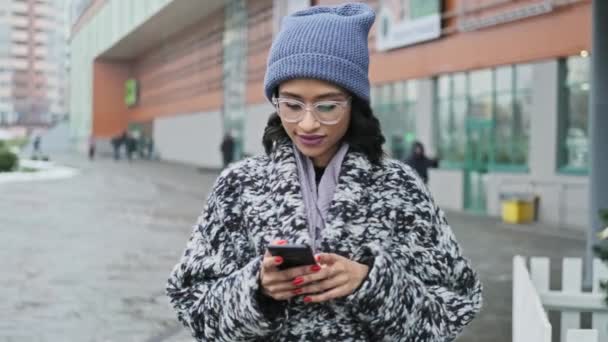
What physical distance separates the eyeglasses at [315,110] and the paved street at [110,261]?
173 inches

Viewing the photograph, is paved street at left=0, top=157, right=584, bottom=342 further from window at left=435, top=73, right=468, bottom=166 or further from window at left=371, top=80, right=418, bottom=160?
window at left=371, top=80, right=418, bottom=160

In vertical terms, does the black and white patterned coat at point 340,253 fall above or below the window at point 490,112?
below

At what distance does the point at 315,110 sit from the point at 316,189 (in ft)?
0.62

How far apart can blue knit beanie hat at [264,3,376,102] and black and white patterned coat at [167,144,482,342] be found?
7.1 inches

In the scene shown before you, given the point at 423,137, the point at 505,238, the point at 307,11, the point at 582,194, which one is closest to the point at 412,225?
the point at 307,11

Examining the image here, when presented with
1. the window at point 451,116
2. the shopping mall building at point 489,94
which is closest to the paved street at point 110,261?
the shopping mall building at point 489,94

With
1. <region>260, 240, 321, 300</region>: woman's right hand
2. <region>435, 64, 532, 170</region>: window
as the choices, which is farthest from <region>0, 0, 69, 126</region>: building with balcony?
<region>260, 240, 321, 300</region>: woman's right hand

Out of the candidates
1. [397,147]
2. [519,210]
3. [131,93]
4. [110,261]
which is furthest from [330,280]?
[131,93]

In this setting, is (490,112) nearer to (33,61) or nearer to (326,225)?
(326,225)

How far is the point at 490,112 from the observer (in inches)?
701

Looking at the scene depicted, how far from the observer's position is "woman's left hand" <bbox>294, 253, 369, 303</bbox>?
159cm

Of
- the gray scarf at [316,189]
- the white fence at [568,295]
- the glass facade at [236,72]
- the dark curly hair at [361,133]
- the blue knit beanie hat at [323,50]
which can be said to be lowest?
the white fence at [568,295]

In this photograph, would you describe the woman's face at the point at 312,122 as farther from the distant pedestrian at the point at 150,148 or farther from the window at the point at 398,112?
the distant pedestrian at the point at 150,148

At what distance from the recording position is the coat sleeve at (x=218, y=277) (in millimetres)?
1729
